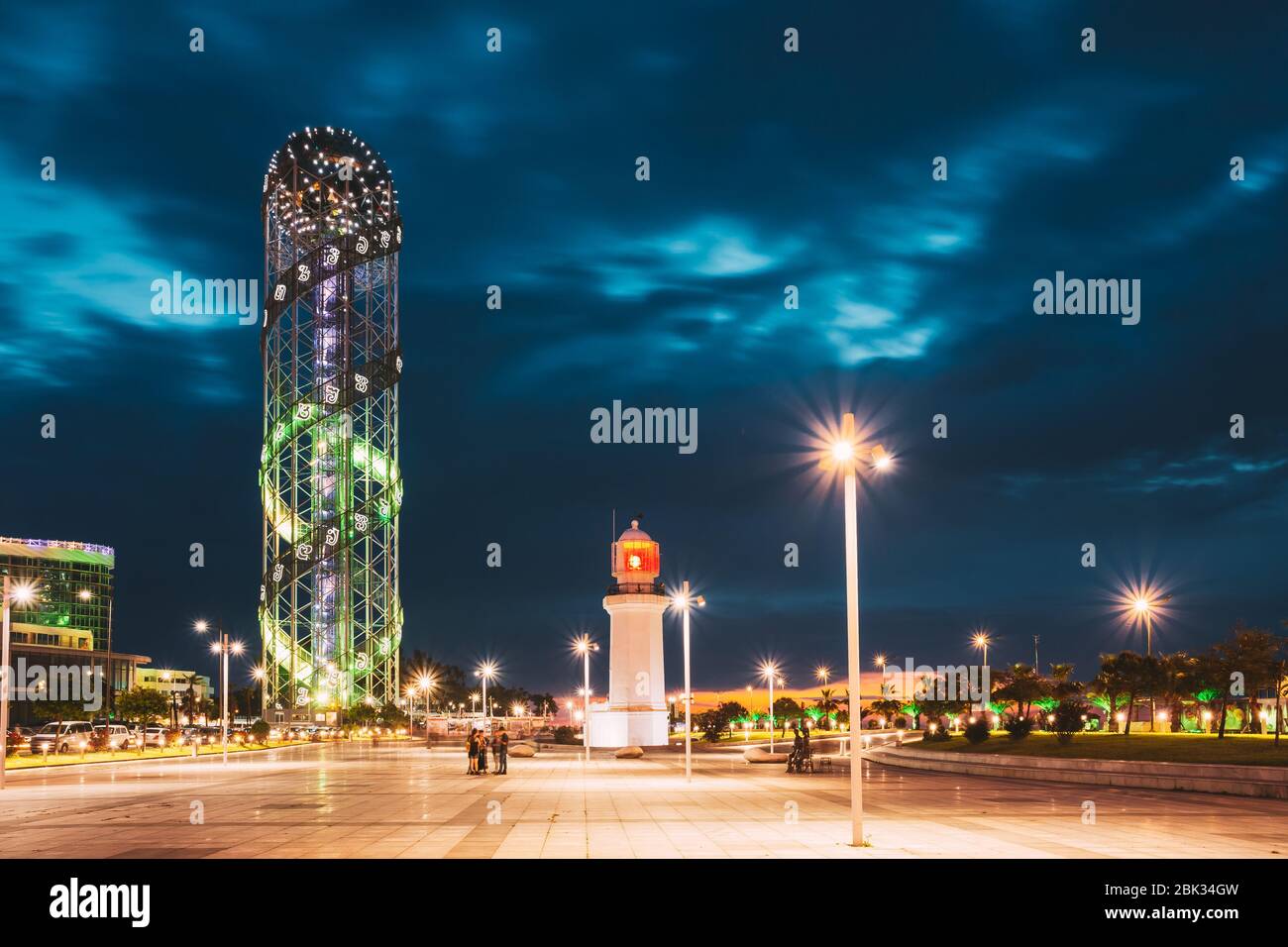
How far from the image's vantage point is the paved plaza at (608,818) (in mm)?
17766

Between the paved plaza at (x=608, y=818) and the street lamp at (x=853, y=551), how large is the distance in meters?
0.80

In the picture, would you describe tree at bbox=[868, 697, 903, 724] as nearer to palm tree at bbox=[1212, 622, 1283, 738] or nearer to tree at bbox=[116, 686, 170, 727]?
tree at bbox=[116, 686, 170, 727]

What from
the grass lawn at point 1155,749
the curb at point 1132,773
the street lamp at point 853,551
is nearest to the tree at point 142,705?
the curb at point 1132,773

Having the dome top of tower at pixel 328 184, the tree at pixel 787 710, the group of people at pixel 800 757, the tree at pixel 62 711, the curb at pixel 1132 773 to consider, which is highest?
the dome top of tower at pixel 328 184

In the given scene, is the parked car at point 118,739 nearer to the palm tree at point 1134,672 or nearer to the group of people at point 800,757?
the group of people at point 800,757

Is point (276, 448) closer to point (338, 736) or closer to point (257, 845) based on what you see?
point (338, 736)

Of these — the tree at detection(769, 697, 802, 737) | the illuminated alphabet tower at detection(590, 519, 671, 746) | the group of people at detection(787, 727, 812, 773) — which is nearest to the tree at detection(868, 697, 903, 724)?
the tree at detection(769, 697, 802, 737)

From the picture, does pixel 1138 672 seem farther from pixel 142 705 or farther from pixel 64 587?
pixel 64 587

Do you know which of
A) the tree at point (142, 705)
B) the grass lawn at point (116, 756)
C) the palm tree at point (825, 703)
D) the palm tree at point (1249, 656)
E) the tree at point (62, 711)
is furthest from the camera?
the palm tree at point (825, 703)

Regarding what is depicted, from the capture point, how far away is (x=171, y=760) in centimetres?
5878

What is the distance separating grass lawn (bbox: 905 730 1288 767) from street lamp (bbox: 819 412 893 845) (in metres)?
15.5

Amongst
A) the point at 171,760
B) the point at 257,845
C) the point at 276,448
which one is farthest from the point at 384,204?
the point at 257,845

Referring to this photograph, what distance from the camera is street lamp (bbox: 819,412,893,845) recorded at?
17.9 metres
